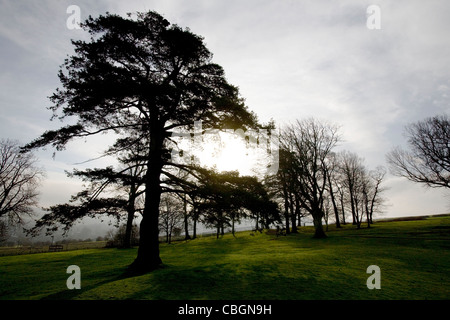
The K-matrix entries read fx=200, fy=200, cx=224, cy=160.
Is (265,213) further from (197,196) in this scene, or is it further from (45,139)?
(45,139)

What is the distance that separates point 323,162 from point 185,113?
80.8ft

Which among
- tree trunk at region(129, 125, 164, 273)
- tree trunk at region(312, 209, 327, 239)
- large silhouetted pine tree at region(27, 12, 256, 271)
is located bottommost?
tree trunk at region(312, 209, 327, 239)

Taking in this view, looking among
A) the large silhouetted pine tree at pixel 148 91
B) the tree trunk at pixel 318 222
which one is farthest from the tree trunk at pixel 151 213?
the tree trunk at pixel 318 222

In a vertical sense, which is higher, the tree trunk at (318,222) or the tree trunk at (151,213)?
the tree trunk at (151,213)

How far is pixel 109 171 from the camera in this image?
9.70 m

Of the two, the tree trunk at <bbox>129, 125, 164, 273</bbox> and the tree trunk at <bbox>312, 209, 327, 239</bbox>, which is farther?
the tree trunk at <bbox>312, 209, 327, 239</bbox>

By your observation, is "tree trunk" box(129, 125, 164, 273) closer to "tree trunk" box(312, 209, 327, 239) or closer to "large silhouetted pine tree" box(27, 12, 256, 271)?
"large silhouetted pine tree" box(27, 12, 256, 271)

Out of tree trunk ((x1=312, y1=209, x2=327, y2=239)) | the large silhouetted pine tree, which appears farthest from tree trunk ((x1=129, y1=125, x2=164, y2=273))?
tree trunk ((x1=312, y1=209, x2=327, y2=239))

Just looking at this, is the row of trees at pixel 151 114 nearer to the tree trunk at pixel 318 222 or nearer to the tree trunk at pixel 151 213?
the tree trunk at pixel 151 213

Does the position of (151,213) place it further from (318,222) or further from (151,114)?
(318,222)

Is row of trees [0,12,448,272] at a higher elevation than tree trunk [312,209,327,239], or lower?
higher

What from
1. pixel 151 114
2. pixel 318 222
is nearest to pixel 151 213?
pixel 151 114
